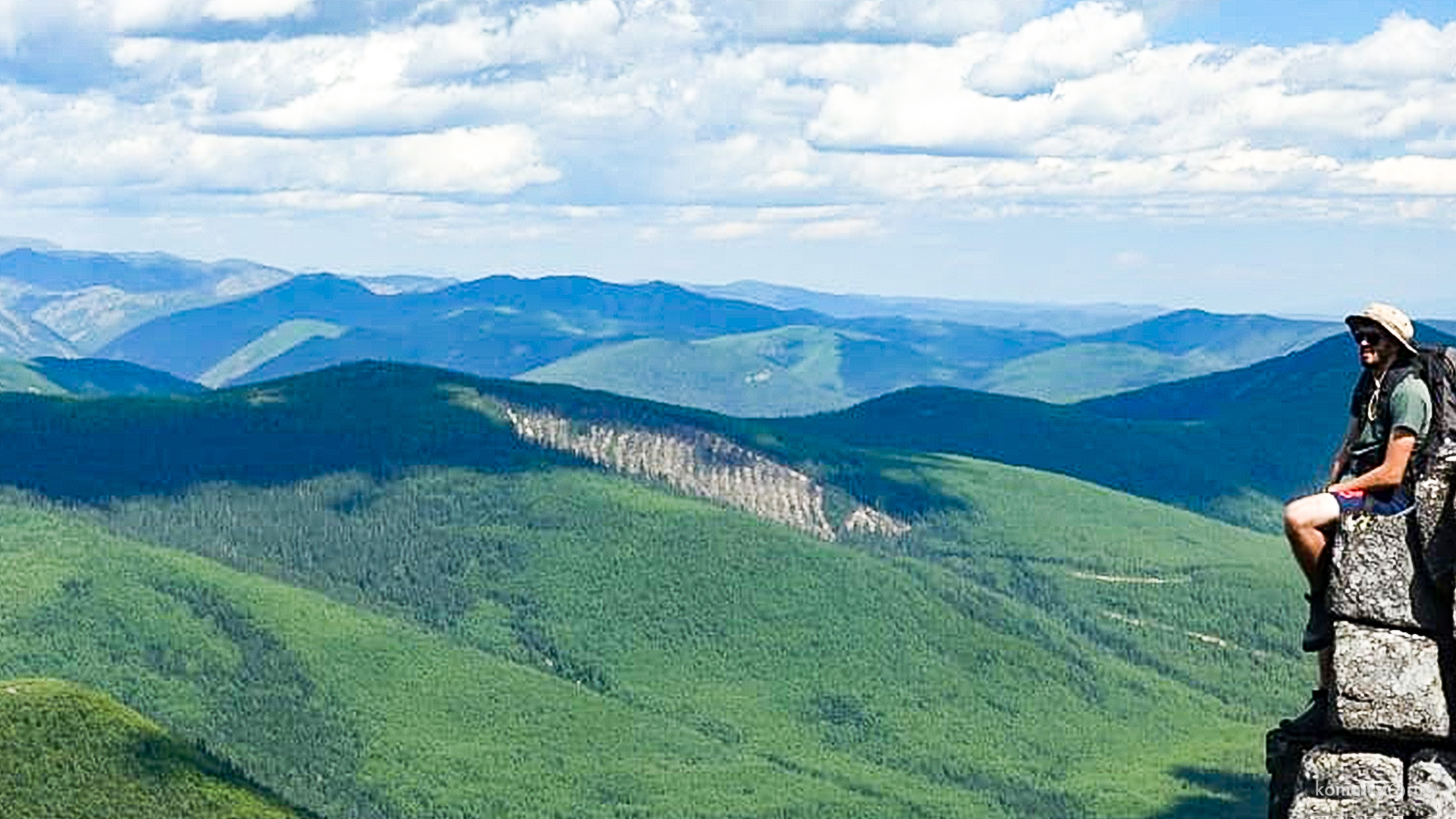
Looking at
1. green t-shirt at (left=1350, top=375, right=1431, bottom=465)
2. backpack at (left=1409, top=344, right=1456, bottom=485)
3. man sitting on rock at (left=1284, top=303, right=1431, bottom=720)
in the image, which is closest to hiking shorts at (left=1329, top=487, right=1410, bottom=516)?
man sitting on rock at (left=1284, top=303, right=1431, bottom=720)

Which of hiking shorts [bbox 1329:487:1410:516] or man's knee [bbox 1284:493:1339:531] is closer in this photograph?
A: hiking shorts [bbox 1329:487:1410:516]

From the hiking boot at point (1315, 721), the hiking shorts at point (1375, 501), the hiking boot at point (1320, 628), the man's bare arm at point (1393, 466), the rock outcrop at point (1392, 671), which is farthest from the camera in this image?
the hiking boot at point (1315, 721)

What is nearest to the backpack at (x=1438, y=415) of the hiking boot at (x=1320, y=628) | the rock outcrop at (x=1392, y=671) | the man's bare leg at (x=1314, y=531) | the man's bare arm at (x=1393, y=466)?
the rock outcrop at (x=1392, y=671)

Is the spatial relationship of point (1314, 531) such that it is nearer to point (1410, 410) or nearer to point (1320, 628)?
point (1320, 628)

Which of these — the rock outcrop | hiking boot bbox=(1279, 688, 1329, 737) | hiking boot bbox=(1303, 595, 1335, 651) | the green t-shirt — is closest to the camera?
the rock outcrop

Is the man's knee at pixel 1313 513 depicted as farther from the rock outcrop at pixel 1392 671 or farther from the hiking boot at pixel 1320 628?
the hiking boot at pixel 1320 628

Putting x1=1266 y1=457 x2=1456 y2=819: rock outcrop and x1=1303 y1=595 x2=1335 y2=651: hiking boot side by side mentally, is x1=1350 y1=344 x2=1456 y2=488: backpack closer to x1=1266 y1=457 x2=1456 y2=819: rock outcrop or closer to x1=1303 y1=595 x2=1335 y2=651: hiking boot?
x1=1266 y1=457 x2=1456 y2=819: rock outcrop

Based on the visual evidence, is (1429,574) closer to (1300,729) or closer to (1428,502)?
(1428,502)
